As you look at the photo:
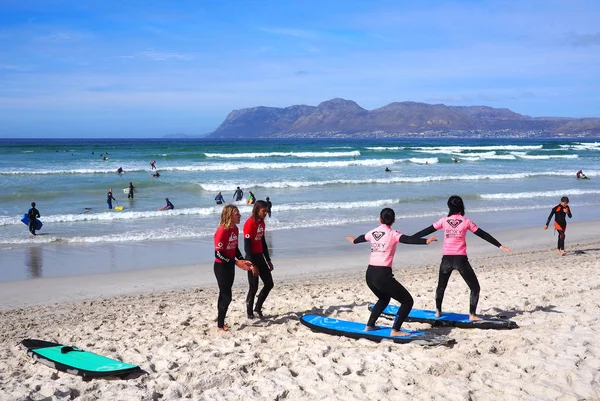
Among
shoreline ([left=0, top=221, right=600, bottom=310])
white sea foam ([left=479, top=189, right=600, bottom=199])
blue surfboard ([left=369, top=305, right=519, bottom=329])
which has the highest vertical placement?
blue surfboard ([left=369, top=305, right=519, bottom=329])

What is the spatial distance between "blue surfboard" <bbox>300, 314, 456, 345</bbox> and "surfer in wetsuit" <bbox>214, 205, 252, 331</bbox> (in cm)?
107

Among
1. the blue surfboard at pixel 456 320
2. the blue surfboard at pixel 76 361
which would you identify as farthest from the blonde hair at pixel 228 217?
the blue surfboard at pixel 456 320

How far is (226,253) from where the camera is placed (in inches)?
269

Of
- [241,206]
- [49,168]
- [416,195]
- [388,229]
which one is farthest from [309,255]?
[49,168]

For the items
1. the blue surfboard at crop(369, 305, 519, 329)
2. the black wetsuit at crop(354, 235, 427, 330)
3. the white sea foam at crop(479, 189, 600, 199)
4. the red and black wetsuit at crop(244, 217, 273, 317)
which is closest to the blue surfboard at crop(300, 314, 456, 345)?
the black wetsuit at crop(354, 235, 427, 330)

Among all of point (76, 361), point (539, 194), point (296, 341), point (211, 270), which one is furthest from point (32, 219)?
→ point (539, 194)

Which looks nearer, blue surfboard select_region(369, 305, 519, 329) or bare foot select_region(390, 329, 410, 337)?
bare foot select_region(390, 329, 410, 337)

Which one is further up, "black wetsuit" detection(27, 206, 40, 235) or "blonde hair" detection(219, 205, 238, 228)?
"blonde hair" detection(219, 205, 238, 228)

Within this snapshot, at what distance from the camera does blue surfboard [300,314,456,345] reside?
243 inches

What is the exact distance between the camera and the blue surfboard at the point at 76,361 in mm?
5449

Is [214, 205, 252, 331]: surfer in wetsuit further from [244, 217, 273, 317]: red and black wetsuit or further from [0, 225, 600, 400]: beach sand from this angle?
[0, 225, 600, 400]: beach sand

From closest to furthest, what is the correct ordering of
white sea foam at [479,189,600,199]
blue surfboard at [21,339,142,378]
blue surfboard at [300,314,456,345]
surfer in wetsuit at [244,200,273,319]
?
1. blue surfboard at [21,339,142,378]
2. blue surfboard at [300,314,456,345]
3. surfer in wetsuit at [244,200,273,319]
4. white sea foam at [479,189,600,199]

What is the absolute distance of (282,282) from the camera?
1076cm

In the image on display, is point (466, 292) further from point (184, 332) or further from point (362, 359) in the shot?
point (184, 332)
